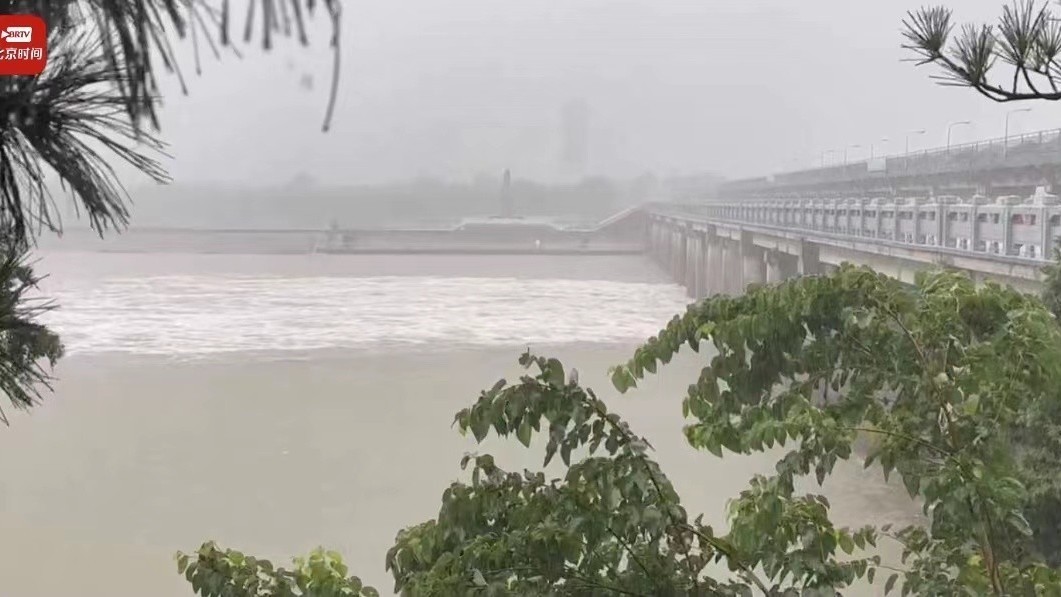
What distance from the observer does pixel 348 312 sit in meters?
11.2

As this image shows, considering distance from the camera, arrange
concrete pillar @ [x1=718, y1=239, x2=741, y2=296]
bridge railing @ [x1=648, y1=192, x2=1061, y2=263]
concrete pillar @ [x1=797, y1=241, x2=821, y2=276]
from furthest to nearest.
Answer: concrete pillar @ [x1=718, y1=239, x2=741, y2=296] → concrete pillar @ [x1=797, y1=241, x2=821, y2=276] → bridge railing @ [x1=648, y1=192, x2=1061, y2=263]

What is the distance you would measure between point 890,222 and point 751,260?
312 cm

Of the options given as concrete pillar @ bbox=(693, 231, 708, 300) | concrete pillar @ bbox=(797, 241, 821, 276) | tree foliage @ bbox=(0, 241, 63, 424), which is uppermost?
tree foliage @ bbox=(0, 241, 63, 424)

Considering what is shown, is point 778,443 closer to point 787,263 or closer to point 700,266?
point 787,263

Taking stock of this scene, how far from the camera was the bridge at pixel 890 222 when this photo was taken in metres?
2.81

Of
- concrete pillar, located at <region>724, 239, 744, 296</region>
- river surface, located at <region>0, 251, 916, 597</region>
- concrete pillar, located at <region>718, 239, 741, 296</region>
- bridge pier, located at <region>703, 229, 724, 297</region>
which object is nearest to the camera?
river surface, located at <region>0, 251, 916, 597</region>

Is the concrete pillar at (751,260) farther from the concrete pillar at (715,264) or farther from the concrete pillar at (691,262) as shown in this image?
the concrete pillar at (691,262)

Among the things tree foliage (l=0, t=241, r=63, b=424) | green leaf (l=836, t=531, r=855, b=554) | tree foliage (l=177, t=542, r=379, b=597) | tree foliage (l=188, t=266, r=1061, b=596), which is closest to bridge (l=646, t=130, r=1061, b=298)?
tree foliage (l=188, t=266, r=1061, b=596)

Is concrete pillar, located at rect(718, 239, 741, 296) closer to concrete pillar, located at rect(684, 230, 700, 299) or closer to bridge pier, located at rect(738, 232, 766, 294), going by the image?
bridge pier, located at rect(738, 232, 766, 294)

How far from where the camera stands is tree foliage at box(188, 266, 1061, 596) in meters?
0.65

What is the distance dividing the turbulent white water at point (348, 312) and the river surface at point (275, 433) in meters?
0.06

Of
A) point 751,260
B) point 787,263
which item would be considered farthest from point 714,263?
point 787,263

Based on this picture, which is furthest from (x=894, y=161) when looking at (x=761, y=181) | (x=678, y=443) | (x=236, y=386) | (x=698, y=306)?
(x=698, y=306)

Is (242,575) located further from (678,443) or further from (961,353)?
(678,443)
